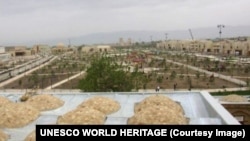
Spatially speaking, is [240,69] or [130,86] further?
[240,69]

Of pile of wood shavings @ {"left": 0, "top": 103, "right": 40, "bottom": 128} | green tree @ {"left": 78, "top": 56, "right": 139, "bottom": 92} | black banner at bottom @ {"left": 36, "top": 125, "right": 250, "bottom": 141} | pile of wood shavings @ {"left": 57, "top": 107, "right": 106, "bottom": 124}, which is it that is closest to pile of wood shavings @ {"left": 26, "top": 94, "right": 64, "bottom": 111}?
pile of wood shavings @ {"left": 0, "top": 103, "right": 40, "bottom": 128}

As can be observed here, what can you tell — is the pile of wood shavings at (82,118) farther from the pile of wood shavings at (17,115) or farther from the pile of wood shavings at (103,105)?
the pile of wood shavings at (103,105)

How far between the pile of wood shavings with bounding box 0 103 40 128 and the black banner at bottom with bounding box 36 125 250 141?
475 cm

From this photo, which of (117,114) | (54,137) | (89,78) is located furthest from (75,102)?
(89,78)

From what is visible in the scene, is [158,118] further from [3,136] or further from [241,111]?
[241,111]

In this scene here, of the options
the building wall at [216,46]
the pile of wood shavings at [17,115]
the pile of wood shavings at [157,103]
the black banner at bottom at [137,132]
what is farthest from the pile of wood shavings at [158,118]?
the building wall at [216,46]

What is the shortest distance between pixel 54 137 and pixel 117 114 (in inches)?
238

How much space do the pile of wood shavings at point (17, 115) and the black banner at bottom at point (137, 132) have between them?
15.6 feet

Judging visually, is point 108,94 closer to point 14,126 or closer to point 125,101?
point 125,101

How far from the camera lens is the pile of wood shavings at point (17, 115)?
11335mm

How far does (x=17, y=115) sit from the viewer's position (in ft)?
38.7

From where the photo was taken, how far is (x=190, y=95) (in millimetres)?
15188

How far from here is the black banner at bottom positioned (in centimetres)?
686

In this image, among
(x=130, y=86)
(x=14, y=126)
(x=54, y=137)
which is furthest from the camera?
(x=130, y=86)
